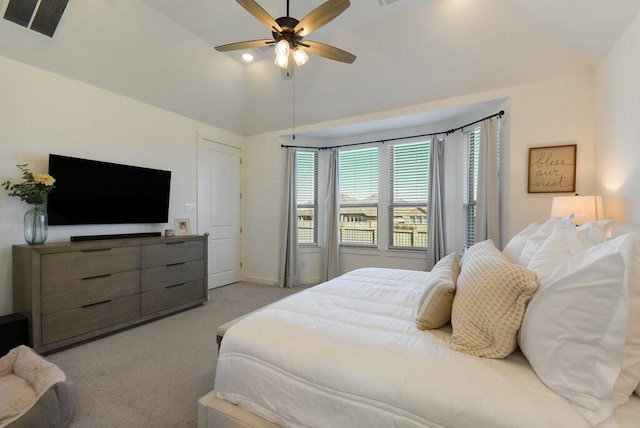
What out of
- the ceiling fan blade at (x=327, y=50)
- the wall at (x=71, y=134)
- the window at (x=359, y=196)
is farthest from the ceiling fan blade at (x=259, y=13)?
the window at (x=359, y=196)

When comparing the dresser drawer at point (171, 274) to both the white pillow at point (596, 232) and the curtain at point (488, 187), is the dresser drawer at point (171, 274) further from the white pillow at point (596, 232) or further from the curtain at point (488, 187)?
the white pillow at point (596, 232)

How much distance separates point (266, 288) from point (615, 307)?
4360mm

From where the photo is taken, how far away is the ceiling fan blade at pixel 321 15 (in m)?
1.90

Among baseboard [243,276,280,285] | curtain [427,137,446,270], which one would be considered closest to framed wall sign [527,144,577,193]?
curtain [427,137,446,270]

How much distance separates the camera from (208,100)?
420cm

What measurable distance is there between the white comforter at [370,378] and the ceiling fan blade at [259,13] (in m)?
2.03

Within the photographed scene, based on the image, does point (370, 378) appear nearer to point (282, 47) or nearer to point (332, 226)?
point (282, 47)

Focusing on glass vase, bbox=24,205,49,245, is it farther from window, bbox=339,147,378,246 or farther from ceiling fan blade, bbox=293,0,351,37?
window, bbox=339,147,378,246

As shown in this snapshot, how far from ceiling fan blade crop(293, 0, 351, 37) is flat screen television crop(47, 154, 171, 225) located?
259 cm

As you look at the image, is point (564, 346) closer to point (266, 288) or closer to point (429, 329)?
point (429, 329)

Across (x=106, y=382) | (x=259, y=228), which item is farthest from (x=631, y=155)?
(x=259, y=228)

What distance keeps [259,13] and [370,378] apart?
238cm

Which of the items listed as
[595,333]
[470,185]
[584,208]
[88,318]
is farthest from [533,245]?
[88,318]

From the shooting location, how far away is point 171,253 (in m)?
3.46
